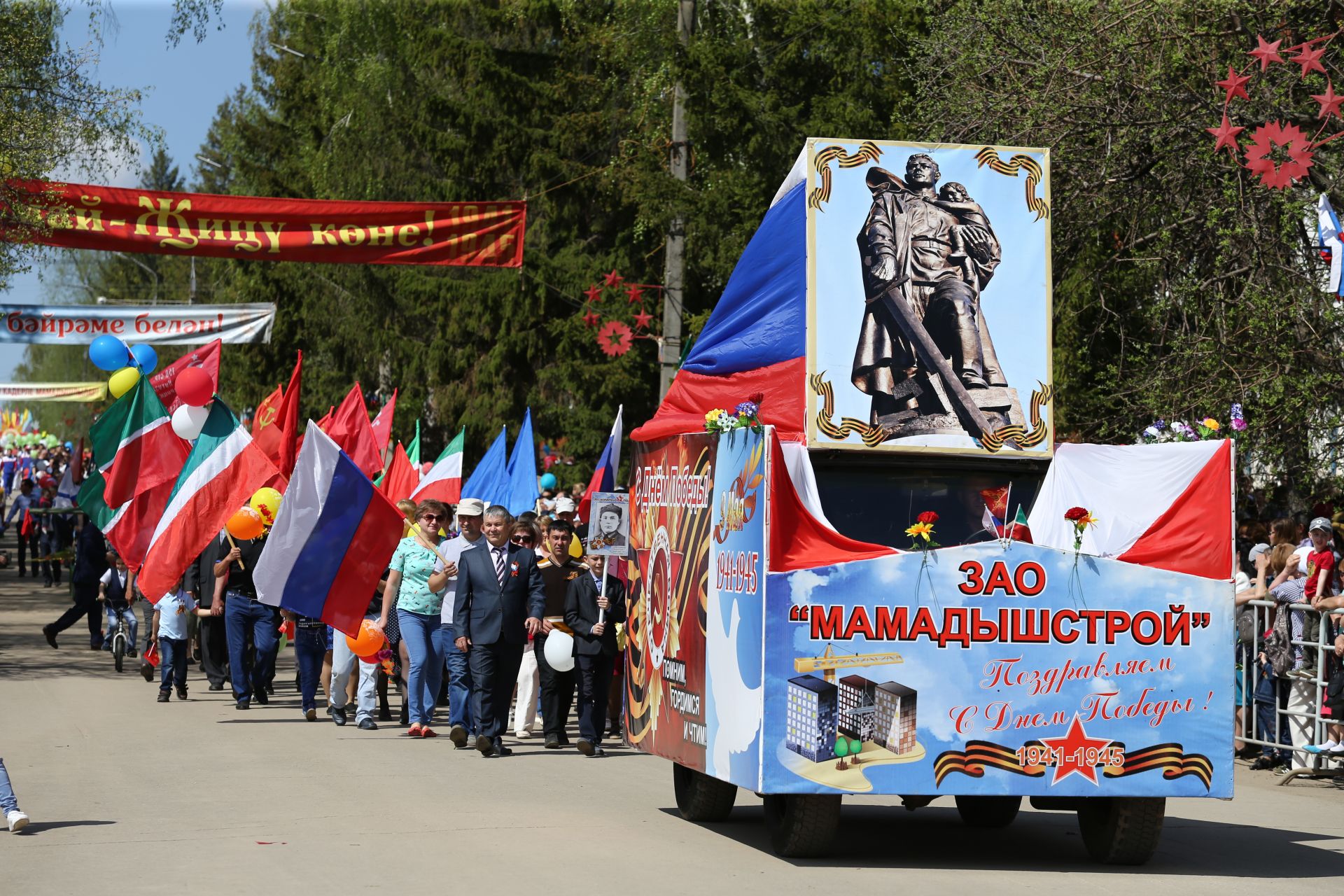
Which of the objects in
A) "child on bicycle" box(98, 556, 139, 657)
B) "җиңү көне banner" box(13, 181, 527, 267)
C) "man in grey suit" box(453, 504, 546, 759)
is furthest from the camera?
"җиңү көне banner" box(13, 181, 527, 267)

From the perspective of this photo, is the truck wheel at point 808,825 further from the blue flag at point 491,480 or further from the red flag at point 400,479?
the red flag at point 400,479

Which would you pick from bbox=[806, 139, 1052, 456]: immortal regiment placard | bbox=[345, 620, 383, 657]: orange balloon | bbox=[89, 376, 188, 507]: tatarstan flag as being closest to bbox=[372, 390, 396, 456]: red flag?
bbox=[89, 376, 188, 507]: tatarstan flag

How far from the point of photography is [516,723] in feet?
52.9

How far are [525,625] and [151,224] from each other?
994cm

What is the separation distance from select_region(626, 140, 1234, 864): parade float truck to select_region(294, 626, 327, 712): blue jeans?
590 centimetres

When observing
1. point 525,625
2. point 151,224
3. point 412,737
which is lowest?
point 412,737

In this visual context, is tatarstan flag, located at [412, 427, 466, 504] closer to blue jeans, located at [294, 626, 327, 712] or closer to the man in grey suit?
blue jeans, located at [294, 626, 327, 712]

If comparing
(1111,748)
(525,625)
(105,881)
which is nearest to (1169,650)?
(1111,748)

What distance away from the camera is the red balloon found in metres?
18.7

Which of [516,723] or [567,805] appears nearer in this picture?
[567,805]

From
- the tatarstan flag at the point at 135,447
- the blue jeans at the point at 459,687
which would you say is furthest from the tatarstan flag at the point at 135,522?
the blue jeans at the point at 459,687

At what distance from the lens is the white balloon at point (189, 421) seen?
18484 mm

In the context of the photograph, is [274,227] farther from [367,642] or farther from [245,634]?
[367,642]

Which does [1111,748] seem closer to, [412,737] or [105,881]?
[105,881]
